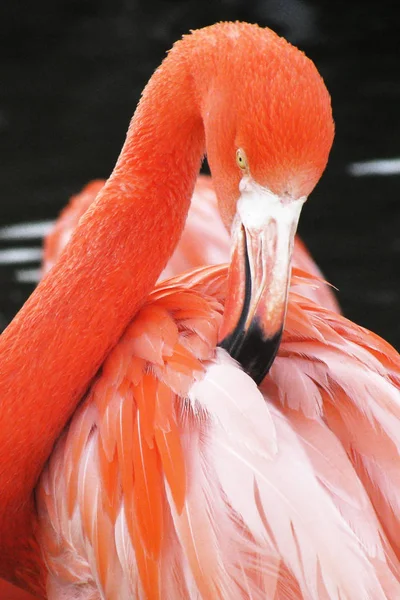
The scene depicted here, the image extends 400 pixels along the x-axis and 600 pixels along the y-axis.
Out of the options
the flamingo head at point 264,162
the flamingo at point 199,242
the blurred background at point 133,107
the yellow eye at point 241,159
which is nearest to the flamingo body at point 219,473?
the flamingo head at point 264,162

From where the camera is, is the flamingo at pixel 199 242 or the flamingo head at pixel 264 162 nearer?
the flamingo head at pixel 264 162

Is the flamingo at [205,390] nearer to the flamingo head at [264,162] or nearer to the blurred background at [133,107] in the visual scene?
the flamingo head at [264,162]

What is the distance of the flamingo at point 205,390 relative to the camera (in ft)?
5.89

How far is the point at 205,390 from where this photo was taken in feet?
6.23

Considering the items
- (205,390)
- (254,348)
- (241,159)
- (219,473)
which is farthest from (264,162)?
(219,473)

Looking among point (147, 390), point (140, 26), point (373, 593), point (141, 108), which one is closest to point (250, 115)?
point (141, 108)

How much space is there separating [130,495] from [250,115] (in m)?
0.79

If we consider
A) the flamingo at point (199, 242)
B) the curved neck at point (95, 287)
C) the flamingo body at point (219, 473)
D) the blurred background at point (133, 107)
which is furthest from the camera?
the blurred background at point (133, 107)

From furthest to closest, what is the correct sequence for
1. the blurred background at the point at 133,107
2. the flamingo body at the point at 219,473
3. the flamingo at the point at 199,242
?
the blurred background at the point at 133,107, the flamingo at the point at 199,242, the flamingo body at the point at 219,473

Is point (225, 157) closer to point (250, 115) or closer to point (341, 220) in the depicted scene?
point (250, 115)

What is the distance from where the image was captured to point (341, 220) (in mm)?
4777

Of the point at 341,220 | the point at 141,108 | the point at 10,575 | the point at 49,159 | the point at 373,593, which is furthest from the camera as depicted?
the point at 49,159

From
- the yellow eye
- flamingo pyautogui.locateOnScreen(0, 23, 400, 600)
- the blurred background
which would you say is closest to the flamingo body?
flamingo pyautogui.locateOnScreen(0, 23, 400, 600)

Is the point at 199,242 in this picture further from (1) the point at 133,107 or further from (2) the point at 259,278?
(1) the point at 133,107
